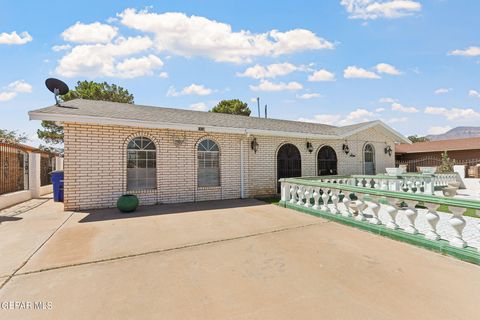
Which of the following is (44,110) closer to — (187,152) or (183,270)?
(187,152)

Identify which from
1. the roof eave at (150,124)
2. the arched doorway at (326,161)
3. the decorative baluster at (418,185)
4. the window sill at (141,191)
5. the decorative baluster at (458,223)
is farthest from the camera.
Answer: the arched doorway at (326,161)

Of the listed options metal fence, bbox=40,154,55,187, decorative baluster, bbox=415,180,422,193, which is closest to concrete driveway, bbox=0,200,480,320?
decorative baluster, bbox=415,180,422,193

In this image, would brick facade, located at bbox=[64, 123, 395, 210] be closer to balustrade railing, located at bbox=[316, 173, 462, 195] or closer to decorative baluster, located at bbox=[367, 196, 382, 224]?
balustrade railing, located at bbox=[316, 173, 462, 195]

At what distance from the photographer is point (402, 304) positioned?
2545 mm

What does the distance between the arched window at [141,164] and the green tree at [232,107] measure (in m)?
25.9

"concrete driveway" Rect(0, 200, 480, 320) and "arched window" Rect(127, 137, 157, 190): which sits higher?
"arched window" Rect(127, 137, 157, 190)

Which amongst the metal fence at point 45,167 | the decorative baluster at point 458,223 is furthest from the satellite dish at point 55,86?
the decorative baluster at point 458,223

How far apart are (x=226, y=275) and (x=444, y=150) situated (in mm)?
30163

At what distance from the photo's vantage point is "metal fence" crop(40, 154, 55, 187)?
13650 mm

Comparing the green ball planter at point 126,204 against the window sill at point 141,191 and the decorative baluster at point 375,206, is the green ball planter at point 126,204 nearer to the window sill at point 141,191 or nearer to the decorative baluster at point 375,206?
the window sill at point 141,191

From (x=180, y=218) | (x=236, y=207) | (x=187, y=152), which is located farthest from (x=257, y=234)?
(x=187, y=152)

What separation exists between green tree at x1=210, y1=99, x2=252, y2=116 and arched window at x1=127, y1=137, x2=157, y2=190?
25.9 m

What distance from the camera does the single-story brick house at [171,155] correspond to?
24.7 ft

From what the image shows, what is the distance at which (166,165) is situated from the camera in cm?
880
